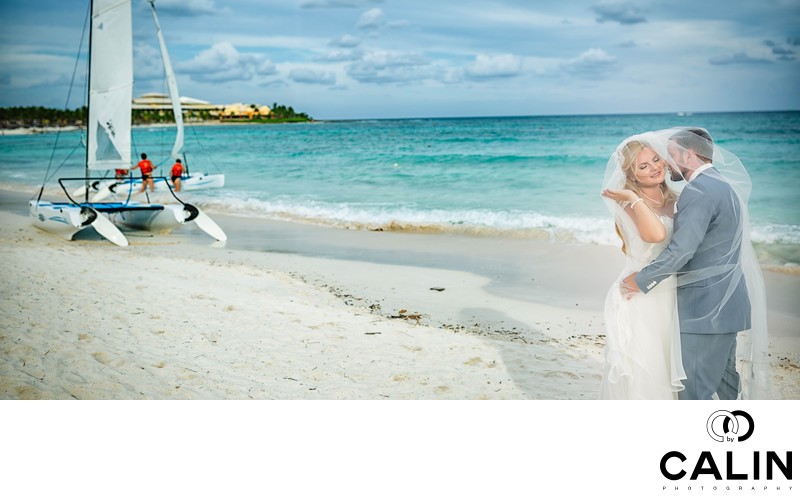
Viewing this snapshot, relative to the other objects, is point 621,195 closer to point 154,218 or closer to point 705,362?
point 705,362

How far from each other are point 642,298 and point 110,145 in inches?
237

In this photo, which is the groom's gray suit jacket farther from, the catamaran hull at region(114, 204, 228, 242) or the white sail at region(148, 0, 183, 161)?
the white sail at region(148, 0, 183, 161)

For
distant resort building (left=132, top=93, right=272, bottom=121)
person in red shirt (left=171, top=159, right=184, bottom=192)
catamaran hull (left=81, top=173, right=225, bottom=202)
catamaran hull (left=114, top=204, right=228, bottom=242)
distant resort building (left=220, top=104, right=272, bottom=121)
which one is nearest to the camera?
catamaran hull (left=114, top=204, right=228, bottom=242)

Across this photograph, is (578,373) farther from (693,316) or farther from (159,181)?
(159,181)

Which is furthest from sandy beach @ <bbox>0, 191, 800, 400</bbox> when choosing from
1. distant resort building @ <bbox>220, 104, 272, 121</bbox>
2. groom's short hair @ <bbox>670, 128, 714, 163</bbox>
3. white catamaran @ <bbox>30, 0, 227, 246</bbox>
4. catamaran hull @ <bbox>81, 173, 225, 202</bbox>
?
distant resort building @ <bbox>220, 104, 272, 121</bbox>

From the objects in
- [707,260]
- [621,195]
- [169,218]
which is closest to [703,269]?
[707,260]

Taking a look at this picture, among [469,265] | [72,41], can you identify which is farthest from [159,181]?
[469,265]

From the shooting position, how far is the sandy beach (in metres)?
2.88

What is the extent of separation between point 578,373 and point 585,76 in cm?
298

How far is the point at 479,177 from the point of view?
39.4 feet
